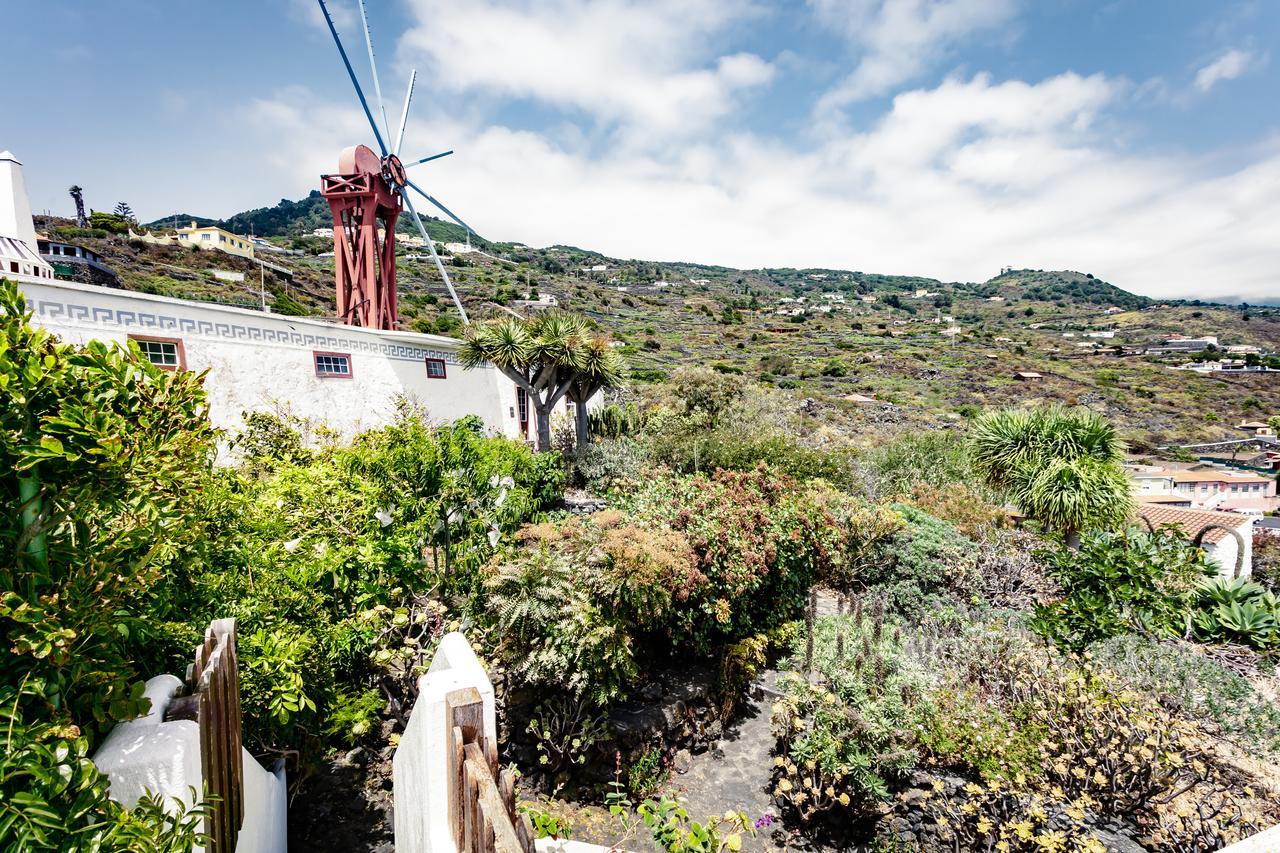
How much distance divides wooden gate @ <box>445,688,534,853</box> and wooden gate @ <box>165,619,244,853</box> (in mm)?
831

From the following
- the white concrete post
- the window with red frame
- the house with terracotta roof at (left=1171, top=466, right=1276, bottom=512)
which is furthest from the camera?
the house with terracotta roof at (left=1171, top=466, right=1276, bottom=512)

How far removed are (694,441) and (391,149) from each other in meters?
22.7

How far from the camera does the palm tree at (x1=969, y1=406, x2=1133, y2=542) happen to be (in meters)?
9.58

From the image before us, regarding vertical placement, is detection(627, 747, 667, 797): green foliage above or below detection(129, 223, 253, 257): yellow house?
below

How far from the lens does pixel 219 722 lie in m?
2.45

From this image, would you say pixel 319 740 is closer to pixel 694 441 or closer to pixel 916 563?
pixel 916 563

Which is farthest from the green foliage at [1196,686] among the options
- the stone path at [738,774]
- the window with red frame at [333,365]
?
the window with red frame at [333,365]

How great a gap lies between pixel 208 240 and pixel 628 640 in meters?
75.6

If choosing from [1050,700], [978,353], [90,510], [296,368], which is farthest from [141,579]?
[978,353]

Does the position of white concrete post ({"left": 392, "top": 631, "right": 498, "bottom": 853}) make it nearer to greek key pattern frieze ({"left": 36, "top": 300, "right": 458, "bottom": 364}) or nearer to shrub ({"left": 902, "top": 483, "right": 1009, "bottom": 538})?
greek key pattern frieze ({"left": 36, "top": 300, "right": 458, "bottom": 364})

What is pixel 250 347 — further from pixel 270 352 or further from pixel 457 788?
pixel 457 788

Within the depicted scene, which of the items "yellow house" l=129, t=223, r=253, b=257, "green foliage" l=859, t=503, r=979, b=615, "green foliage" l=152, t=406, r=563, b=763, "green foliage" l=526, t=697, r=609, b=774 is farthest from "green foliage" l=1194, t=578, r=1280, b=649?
"yellow house" l=129, t=223, r=253, b=257

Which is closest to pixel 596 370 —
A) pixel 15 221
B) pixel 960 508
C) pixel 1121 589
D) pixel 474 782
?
pixel 960 508

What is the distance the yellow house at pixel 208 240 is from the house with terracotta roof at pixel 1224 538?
70282mm
